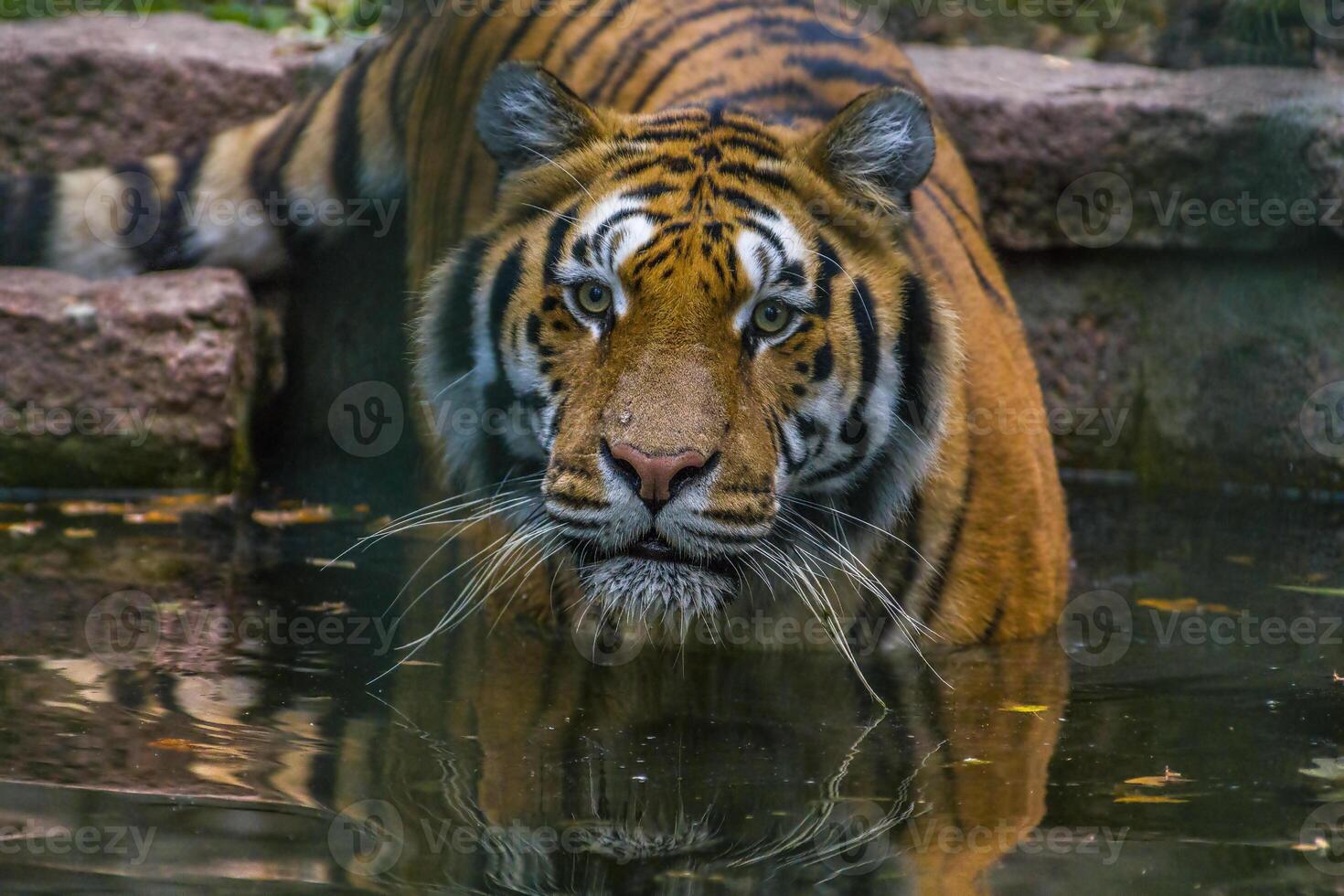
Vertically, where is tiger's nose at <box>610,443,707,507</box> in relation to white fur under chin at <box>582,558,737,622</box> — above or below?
above

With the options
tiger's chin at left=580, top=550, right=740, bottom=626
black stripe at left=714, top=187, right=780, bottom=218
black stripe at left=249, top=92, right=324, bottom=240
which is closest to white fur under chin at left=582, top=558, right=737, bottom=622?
tiger's chin at left=580, top=550, right=740, bottom=626

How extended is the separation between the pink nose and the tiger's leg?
233 centimetres

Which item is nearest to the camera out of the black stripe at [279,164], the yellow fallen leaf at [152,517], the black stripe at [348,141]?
the yellow fallen leaf at [152,517]

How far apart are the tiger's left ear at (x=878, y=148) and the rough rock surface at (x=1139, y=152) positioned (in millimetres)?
1802

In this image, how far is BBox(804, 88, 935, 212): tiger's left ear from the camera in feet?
9.10

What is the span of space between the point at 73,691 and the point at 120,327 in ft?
5.82

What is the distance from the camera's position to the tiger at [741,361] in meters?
2.58

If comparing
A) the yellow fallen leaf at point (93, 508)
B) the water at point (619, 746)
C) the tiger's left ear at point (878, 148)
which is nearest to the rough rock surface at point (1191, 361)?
the water at point (619, 746)

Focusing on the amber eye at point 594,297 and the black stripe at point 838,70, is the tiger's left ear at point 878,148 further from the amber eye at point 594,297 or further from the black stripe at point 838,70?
the black stripe at point 838,70

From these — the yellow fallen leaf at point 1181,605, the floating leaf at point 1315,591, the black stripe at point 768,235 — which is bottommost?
the yellow fallen leaf at point 1181,605

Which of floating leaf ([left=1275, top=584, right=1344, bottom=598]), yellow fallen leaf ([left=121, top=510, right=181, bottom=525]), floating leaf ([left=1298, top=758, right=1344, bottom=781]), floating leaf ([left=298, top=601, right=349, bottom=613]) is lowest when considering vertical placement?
yellow fallen leaf ([left=121, top=510, right=181, bottom=525])

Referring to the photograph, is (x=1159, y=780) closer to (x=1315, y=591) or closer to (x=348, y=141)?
(x=1315, y=591)

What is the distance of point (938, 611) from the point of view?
10.1 ft

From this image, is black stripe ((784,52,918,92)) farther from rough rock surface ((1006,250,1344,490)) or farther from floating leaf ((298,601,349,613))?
floating leaf ((298,601,349,613))
